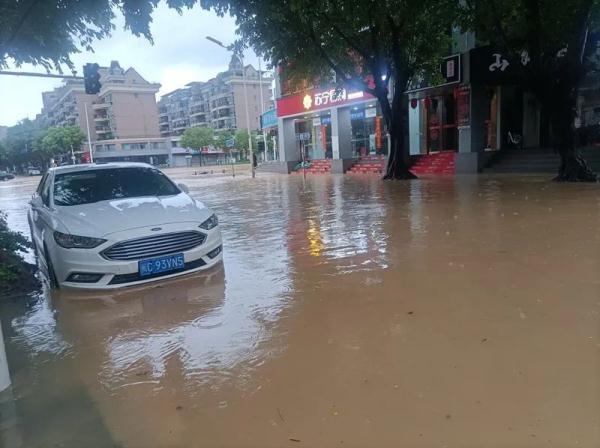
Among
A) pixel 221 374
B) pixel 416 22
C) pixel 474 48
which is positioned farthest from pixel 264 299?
pixel 474 48

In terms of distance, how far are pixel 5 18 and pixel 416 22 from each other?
12.8m

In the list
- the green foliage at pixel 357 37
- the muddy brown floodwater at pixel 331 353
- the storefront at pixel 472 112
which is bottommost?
the muddy brown floodwater at pixel 331 353

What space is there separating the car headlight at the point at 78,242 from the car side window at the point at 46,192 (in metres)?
1.15

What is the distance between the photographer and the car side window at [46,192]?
19.2 feet

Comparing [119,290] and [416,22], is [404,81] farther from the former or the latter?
[119,290]

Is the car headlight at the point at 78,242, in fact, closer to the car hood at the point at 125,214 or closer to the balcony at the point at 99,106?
the car hood at the point at 125,214

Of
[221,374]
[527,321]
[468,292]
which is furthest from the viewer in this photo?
[468,292]

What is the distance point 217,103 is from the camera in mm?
96750

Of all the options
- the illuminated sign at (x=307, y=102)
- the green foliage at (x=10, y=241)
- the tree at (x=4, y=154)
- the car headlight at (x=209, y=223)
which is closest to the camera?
the car headlight at (x=209, y=223)

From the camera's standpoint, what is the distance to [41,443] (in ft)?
7.98

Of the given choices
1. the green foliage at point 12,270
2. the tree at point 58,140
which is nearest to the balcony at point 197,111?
the tree at point 58,140

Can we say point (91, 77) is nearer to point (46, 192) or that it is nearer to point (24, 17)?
point (24, 17)

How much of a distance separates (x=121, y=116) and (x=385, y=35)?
76604 mm

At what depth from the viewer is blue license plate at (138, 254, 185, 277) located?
15.8 feet
